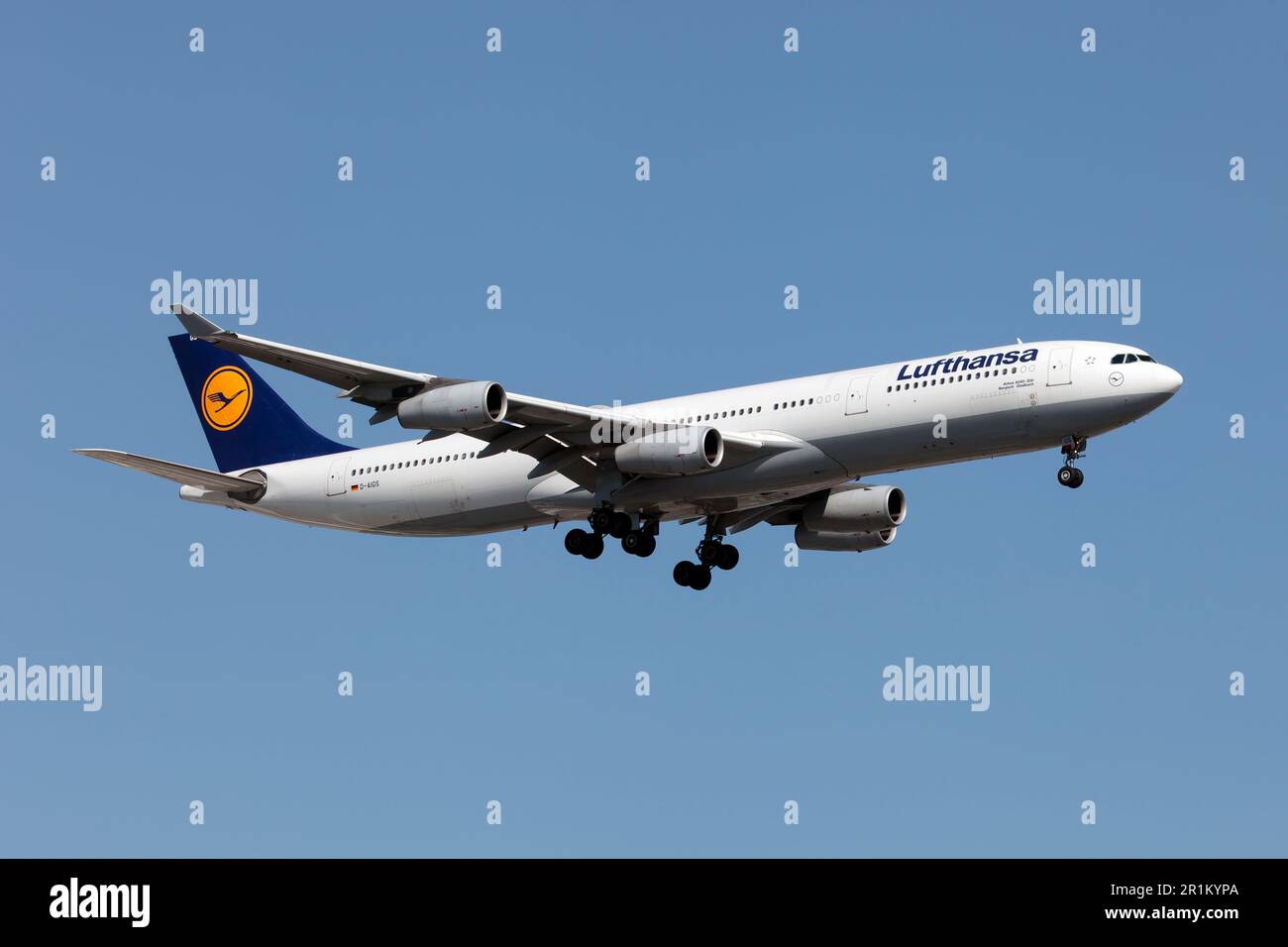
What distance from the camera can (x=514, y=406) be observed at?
4756 centimetres

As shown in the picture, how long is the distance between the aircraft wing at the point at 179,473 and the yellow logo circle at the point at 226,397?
285 centimetres

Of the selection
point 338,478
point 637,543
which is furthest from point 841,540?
point 338,478

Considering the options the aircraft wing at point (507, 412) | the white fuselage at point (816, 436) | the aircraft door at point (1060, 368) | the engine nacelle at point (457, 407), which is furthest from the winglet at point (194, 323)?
the aircraft door at point (1060, 368)

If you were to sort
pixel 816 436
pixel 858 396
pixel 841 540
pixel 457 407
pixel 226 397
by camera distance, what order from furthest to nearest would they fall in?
1. pixel 226 397
2. pixel 841 540
3. pixel 816 436
4. pixel 858 396
5. pixel 457 407

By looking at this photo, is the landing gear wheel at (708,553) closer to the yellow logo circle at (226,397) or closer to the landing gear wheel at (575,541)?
the landing gear wheel at (575,541)

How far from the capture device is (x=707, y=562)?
5422cm

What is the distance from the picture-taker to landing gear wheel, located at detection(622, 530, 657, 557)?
167ft

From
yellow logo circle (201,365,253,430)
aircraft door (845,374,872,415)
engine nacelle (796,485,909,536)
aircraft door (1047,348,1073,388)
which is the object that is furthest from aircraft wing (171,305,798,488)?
yellow logo circle (201,365,253,430)

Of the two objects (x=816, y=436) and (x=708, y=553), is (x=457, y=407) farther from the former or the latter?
(x=708, y=553)

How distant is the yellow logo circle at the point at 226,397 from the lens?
2287 inches

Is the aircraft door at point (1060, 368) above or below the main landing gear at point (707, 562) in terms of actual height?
above

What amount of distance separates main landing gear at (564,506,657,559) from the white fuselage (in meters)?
0.44

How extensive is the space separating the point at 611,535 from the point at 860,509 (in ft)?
23.5

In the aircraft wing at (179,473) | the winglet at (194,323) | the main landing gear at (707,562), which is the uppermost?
the winglet at (194,323)
